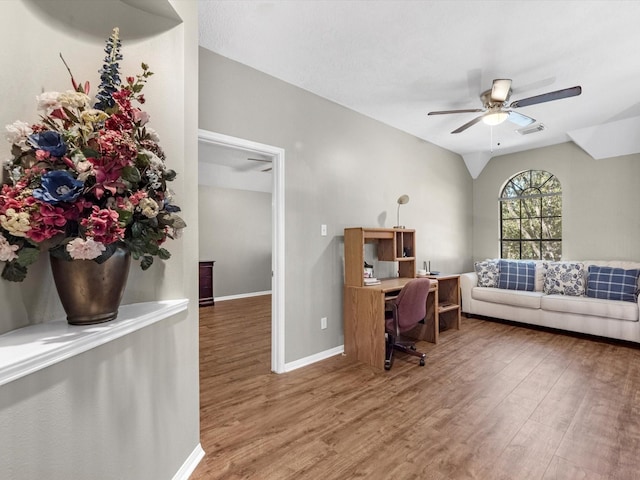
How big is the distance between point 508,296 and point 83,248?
4888mm

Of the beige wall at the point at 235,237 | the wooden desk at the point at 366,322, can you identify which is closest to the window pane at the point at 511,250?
the wooden desk at the point at 366,322

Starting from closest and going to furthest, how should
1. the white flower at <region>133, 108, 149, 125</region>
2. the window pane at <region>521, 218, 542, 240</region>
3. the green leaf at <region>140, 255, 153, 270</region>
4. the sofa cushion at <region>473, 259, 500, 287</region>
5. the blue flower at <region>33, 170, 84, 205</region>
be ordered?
the blue flower at <region>33, 170, 84, 205</region> → the white flower at <region>133, 108, 149, 125</region> → the green leaf at <region>140, 255, 153, 270</region> → the sofa cushion at <region>473, 259, 500, 287</region> → the window pane at <region>521, 218, 542, 240</region>

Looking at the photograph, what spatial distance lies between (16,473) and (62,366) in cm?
27

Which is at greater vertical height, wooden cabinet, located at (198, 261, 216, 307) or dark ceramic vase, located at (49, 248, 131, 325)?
dark ceramic vase, located at (49, 248, 131, 325)

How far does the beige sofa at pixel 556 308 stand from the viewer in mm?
3598

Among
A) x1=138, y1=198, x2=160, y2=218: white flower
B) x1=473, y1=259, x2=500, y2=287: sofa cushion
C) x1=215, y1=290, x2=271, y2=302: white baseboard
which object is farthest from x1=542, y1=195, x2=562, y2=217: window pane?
x1=138, y1=198, x2=160, y2=218: white flower

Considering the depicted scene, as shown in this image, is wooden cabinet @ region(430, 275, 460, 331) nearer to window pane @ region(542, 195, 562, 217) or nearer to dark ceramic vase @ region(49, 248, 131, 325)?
window pane @ region(542, 195, 562, 217)

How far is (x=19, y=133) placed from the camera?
3.17 ft

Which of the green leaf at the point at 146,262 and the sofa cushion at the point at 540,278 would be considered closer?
the green leaf at the point at 146,262

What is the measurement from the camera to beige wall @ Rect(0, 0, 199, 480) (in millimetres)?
948

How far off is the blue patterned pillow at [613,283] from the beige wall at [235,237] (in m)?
5.60

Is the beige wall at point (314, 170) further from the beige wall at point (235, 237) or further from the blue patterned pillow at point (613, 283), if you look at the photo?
the beige wall at point (235, 237)

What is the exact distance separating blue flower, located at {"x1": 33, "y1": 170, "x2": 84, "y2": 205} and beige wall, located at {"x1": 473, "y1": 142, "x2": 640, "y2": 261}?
5979 millimetres

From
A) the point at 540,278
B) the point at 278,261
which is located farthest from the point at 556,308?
the point at 278,261
